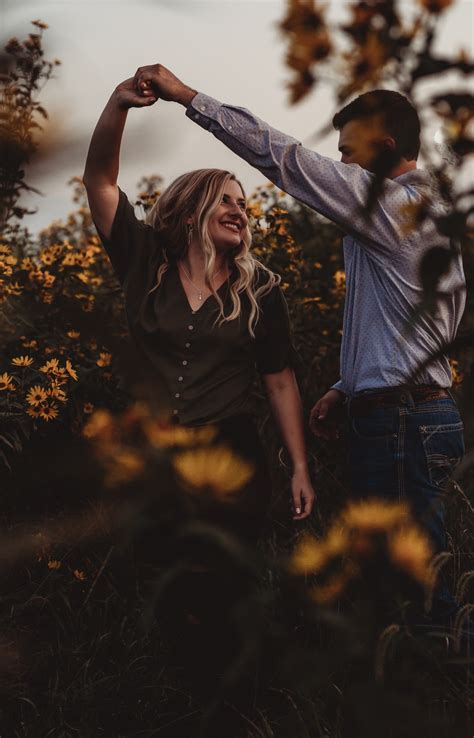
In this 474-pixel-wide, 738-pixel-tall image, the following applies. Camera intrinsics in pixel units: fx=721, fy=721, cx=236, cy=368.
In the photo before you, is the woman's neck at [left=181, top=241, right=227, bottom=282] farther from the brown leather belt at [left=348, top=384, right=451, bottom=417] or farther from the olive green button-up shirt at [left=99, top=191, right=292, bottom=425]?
the brown leather belt at [left=348, top=384, right=451, bottom=417]

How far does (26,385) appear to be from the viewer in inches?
97.2

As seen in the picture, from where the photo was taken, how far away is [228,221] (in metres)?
2.08

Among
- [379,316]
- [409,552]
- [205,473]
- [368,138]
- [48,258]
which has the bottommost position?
[409,552]

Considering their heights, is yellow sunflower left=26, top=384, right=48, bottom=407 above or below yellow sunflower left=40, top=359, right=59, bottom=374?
below

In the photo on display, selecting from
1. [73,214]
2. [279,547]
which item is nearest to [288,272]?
[279,547]

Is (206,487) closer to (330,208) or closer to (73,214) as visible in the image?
(330,208)

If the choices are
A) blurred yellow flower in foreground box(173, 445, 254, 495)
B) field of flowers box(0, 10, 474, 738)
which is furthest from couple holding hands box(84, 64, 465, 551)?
blurred yellow flower in foreground box(173, 445, 254, 495)

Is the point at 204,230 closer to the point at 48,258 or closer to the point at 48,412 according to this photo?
the point at 48,412

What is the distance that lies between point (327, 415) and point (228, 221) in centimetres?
63

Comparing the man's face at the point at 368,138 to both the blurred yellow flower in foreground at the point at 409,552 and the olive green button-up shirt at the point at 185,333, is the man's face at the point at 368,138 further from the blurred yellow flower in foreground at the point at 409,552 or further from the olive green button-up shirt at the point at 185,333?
the olive green button-up shirt at the point at 185,333

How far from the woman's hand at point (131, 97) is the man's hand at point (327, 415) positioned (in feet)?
3.13

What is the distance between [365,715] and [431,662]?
295 millimetres

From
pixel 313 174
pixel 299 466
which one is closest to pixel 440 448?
pixel 299 466

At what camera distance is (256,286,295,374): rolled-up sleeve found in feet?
6.91
